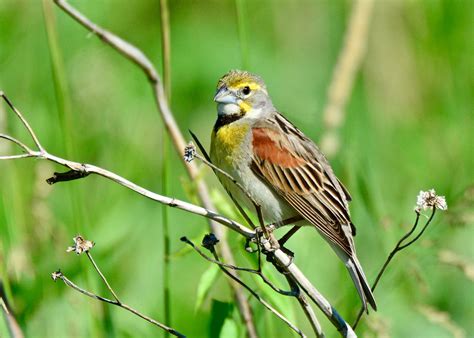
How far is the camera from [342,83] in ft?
12.6

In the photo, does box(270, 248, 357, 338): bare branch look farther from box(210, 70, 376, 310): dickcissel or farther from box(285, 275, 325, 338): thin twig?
box(210, 70, 376, 310): dickcissel

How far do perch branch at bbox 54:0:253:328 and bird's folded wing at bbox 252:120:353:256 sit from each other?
0.20m

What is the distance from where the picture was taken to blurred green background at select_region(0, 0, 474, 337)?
308cm

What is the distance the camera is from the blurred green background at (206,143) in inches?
121

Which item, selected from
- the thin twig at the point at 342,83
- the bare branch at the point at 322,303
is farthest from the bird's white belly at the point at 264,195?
the thin twig at the point at 342,83

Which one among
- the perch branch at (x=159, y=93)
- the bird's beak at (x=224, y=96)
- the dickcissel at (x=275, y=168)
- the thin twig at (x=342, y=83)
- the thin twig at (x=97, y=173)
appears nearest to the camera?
the thin twig at (x=97, y=173)

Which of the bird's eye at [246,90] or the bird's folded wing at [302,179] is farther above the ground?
the bird's eye at [246,90]

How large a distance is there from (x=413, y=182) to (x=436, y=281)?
0.56 m

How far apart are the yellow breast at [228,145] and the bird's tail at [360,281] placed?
0.49 meters

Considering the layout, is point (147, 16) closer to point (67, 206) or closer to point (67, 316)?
point (67, 206)

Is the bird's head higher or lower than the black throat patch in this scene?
higher

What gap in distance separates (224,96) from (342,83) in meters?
0.81

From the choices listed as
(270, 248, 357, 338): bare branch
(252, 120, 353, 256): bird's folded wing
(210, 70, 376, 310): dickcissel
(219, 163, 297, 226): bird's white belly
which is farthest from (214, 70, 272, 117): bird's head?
(270, 248, 357, 338): bare branch

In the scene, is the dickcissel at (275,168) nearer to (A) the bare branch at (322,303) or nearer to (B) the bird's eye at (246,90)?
(B) the bird's eye at (246,90)
